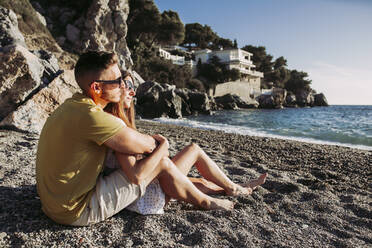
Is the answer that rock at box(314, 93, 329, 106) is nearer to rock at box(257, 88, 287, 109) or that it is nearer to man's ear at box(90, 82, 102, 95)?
rock at box(257, 88, 287, 109)

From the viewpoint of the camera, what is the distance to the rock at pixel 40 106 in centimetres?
621

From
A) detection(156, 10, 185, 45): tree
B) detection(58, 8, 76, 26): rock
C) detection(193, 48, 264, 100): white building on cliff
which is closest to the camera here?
detection(58, 8, 76, 26): rock

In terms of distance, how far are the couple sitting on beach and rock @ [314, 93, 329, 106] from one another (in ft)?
236

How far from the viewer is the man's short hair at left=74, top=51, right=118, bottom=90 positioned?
2.33m

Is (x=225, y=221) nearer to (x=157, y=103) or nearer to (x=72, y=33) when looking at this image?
(x=157, y=103)

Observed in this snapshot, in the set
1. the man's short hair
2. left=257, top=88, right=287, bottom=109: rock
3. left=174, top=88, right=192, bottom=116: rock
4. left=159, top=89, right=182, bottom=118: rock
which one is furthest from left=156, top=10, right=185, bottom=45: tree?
the man's short hair

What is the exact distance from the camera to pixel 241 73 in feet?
173

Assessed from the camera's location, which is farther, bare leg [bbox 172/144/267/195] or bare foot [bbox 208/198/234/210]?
bare leg [bbox 172/144/267/195]

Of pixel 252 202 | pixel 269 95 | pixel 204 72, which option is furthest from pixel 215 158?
pixel 269 95

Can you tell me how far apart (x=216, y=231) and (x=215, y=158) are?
3.45 meters

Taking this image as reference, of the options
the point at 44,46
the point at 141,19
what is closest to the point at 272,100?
the point at 141,19

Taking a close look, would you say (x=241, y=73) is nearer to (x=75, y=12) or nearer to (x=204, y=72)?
(x=204, y=72)

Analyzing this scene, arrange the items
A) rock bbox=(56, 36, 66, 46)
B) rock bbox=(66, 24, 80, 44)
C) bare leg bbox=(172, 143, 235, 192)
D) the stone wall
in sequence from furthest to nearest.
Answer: the stone wall, rock bbox=(66, 24, 80, 44), rock bbox=(56, 36, 66, 46), bare leg bbox=(172, 143, 235, 192)

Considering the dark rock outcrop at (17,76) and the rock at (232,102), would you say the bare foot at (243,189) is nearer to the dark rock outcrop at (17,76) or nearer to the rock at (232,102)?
the dark rock outcrop at (17,76)
